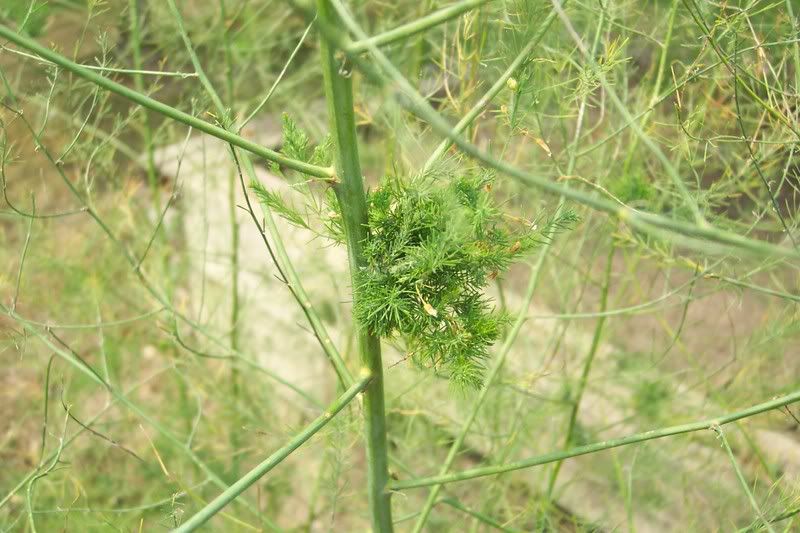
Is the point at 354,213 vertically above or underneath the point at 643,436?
above

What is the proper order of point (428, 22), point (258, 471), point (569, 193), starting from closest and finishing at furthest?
point (569, 193) → point (428, 22) → point (258, 471)

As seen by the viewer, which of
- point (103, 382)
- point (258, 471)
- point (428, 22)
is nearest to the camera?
point (428, 22)

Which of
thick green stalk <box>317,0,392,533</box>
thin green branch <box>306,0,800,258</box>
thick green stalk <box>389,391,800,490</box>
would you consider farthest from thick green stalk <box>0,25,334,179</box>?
thick green stalk <box>389,391,800,490</box>

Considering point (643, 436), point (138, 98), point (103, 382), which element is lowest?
point (643, 436)

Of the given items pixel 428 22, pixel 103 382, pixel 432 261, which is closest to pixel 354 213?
pixel 432 261

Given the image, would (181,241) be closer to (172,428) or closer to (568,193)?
(172,428)

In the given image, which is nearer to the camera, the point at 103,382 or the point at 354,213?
the point at 354,213

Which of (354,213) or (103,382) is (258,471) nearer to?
(354,213)

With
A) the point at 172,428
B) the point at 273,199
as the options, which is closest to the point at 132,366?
the point at 172,428
